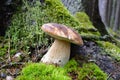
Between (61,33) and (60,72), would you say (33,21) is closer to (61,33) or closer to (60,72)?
(61,33)

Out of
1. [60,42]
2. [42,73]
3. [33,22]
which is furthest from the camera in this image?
[33,22]

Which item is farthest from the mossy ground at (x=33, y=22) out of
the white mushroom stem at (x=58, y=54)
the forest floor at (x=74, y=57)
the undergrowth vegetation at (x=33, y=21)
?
the white mushroom stem at (x=58, y=54)

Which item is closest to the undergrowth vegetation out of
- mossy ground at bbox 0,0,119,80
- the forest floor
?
mossy ground at bbox 0,0,119,80

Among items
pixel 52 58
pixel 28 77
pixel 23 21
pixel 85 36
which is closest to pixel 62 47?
pixel 52 58

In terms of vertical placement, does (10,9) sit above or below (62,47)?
above

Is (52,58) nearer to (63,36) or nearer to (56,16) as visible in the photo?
(63,36)

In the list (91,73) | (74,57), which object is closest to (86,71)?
(91,73)
